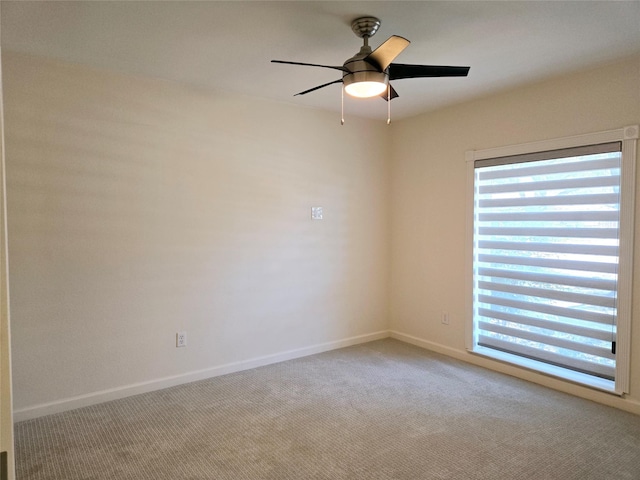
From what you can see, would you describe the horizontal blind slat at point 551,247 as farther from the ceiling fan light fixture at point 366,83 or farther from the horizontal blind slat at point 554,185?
the ceiling fan light fixture at point 366,83

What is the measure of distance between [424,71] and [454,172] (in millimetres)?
1907

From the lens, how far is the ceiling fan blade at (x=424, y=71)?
2279mm

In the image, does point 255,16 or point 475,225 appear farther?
point 475,225

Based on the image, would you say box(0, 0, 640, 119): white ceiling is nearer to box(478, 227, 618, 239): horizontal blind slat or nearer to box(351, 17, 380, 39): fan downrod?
box(351, 17, 380, 39): fan downrod

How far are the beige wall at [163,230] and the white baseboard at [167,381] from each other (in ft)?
0.05

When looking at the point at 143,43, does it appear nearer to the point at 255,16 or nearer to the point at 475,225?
the point at 255,16

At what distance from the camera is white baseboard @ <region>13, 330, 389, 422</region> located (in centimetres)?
286

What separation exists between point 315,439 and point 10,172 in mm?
2628

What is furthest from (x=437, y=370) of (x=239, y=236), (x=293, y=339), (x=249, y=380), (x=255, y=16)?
(x=255, y=16)

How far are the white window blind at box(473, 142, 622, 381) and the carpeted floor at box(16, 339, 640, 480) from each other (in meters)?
0.41

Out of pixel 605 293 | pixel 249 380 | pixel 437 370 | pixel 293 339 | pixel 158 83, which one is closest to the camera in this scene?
pixel 605 293

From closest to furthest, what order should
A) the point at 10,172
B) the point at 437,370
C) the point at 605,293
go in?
1. the point at 10,172
2. the point at 605,293
3. the point at 437,370

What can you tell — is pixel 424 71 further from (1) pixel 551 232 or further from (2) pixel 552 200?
(1) pixel 551 232

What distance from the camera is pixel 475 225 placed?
3.91 m
